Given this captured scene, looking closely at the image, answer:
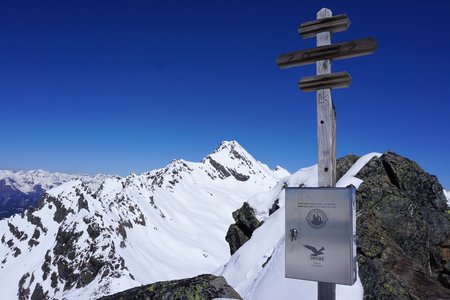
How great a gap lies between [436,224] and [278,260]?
302 inches

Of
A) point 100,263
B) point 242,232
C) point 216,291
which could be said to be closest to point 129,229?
point 100,263

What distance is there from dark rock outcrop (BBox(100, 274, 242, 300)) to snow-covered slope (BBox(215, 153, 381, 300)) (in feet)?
7.48

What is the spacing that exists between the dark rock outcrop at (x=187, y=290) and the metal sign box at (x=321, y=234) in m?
3.56

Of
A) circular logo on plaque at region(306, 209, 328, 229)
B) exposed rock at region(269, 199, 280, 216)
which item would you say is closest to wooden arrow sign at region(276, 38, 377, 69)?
circular logo on plaque at region(306, 209, 328, 229)

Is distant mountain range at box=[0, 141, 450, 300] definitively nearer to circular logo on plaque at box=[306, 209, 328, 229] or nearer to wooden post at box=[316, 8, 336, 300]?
circular logo on plaque at box=[306, 209, 328, 229]

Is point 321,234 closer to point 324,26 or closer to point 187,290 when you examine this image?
point 324,26

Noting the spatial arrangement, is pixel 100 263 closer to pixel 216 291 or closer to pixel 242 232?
pixel 242 232

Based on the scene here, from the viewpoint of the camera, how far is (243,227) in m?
24.6

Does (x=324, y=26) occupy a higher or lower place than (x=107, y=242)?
lower

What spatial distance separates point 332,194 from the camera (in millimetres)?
5465

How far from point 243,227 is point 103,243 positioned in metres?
67.6

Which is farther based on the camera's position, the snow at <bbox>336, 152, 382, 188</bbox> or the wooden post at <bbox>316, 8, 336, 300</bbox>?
the snow at <bbox>336, 152, 382, 188</bbox>

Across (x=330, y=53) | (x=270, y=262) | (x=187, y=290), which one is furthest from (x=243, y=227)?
(x=330, y=53)

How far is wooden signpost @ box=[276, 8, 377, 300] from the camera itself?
591 cm
